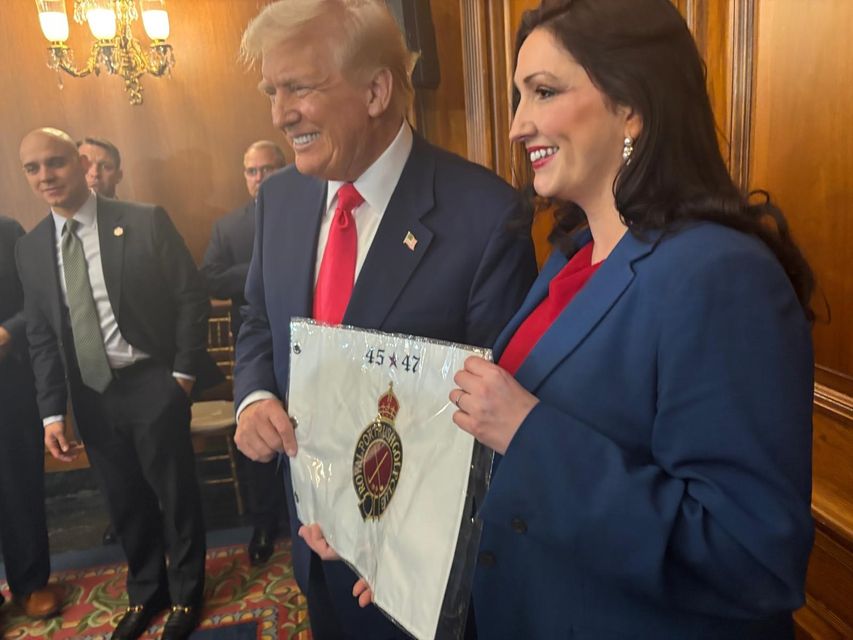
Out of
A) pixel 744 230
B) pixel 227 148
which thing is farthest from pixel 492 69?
pixel 744 230

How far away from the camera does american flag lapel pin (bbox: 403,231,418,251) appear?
1.24 metres

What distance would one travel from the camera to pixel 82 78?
1819mm

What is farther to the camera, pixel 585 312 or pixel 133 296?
pixel 133 296

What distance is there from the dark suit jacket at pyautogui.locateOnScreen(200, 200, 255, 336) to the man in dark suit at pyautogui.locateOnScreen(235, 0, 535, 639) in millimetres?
609

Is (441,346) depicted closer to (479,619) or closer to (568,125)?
(568,125)

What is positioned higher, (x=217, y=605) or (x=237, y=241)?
(x=237, y=241)

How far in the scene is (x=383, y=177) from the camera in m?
1.31

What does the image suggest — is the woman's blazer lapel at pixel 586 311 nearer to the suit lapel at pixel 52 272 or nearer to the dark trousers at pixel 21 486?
the suit lapel at pixel 52 272

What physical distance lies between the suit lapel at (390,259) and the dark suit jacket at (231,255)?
2.83ft

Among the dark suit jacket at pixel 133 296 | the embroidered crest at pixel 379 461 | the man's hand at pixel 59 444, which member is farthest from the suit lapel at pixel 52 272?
the embroidered crest at pixel 379 461

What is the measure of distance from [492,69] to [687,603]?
2025 millimetres

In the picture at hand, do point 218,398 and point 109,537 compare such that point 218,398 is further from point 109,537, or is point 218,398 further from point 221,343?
point 109,537

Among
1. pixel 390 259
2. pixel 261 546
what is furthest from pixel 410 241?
pixel 261 546

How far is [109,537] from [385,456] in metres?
1.68
